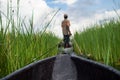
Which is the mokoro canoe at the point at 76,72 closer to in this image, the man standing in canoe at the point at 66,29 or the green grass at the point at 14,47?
the green grass at the point at 14,47

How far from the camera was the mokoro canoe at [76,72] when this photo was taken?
11.7ft

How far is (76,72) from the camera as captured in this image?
4.40 metres

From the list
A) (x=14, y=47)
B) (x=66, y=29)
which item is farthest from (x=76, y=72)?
(x=66, y=29)

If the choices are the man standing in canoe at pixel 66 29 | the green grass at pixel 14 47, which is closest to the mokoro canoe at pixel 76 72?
the green grass at pixel 14 47

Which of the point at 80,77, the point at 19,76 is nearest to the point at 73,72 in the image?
the point at 80,77

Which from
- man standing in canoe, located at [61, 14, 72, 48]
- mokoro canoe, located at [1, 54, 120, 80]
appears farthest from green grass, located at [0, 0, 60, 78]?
man standing in canoe, located at [61, 14, 72, 48]

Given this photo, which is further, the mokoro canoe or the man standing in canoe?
the man standing in canoe

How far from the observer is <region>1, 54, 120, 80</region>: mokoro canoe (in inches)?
140

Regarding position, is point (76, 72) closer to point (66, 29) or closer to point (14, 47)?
point (14, 47)

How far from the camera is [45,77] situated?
4.30 m

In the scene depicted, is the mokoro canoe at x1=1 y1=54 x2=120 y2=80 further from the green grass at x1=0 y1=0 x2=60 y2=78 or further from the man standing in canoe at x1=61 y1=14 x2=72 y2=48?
the man standing in canoe at x1=61 y1=14 x2=72 y2=48

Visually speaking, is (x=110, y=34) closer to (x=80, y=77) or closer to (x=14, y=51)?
(x=14, y=51)

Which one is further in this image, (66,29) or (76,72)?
(66,29)

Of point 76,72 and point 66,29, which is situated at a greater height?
point 66,29
